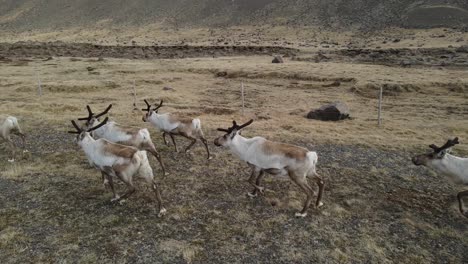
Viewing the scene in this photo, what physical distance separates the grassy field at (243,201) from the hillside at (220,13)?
6214 cm

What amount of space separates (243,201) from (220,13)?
96341 millimetres

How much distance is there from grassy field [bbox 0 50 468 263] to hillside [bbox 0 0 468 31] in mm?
62141

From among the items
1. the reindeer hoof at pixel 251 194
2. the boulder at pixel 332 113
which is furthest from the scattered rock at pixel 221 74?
the reindeer hoof at pixel 251 194

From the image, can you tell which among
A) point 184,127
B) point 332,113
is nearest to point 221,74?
point 332,113

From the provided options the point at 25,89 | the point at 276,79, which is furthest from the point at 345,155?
the point at 25,89

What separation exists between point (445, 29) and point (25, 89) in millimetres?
65336

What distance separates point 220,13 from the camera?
10200cm

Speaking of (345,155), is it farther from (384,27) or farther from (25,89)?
(384,27)

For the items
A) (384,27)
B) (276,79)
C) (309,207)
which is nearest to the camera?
(309,207)

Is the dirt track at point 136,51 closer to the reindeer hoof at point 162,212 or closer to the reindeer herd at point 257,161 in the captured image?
the reindeer herd at point 257,161

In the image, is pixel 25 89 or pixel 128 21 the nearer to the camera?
pixel 25 89

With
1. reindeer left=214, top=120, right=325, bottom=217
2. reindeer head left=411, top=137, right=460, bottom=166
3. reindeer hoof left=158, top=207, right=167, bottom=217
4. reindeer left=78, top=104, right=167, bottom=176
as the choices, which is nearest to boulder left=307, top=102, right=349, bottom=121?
reindeer head left=411, top=137, right=460, bottom=166

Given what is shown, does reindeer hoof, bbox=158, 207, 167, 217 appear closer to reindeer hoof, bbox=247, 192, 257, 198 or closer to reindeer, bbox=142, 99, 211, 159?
reindeer hoof, bbox=247, 192, 257, 198

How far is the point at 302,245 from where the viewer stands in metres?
9.52
